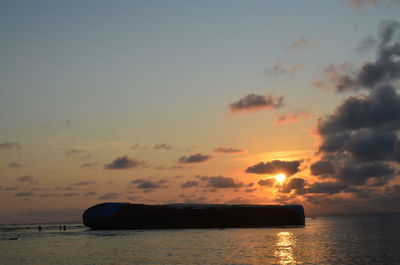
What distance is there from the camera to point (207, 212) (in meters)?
152

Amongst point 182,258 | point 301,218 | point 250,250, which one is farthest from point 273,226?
point 182,258

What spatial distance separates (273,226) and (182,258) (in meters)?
107

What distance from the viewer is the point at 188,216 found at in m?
150

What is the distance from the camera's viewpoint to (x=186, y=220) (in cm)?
14888

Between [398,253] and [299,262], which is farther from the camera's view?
[398,253]

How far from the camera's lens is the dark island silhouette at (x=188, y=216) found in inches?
5384

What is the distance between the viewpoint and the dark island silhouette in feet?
449

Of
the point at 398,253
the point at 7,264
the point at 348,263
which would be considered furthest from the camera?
the point at 398,253

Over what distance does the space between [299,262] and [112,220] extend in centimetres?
8983

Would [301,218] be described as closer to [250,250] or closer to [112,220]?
[112,220]

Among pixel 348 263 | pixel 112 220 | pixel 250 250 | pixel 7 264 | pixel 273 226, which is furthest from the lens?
pixel 273 226

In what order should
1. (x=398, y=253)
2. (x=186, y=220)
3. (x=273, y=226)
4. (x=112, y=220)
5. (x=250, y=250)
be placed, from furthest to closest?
1. (x=273, y=226)
2. (x=186, y=220)
3. (x=112, y=220)
4. (x=250, y=250)
5. (x=398, y=253)

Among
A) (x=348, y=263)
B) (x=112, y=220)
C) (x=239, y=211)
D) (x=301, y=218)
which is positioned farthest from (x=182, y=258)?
(x=301, y=218)

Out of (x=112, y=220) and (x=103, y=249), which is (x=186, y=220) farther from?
(x=103, y=249)
